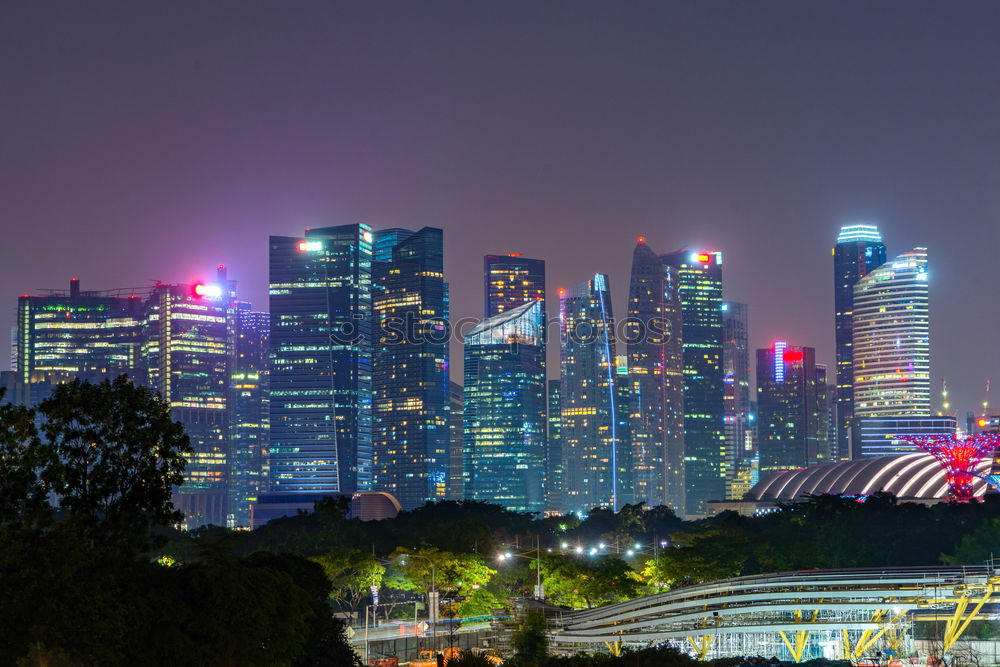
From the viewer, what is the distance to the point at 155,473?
6606 centimetres

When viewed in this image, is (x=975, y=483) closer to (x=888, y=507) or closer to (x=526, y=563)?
(x=888, y=507)

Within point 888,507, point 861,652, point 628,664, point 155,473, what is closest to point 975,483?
point 888,507

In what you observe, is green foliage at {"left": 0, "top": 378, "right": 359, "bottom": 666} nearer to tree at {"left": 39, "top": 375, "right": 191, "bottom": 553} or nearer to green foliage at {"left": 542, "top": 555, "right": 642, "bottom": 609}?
tree at {"left": 39, "top": 375, "right": 191, "bottom": 553}

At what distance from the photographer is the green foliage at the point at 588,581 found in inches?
4621

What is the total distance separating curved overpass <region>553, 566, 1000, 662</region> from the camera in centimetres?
8581

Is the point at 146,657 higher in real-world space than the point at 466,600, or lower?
higher

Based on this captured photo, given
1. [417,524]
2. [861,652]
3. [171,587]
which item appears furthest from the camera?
[417,524]

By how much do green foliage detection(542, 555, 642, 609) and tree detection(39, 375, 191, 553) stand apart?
58785 millimetres

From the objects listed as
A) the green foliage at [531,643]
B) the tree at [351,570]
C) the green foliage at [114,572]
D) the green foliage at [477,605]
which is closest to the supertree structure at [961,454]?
the green foliage at [477,605]

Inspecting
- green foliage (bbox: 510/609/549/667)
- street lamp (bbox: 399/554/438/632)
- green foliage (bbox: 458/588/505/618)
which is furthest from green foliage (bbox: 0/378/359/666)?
green foliage (bbox: 458/588/505/618)

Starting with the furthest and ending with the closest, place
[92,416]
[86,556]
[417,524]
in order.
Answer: [417,524] → [92,416] → [86,556]

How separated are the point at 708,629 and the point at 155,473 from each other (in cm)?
4226

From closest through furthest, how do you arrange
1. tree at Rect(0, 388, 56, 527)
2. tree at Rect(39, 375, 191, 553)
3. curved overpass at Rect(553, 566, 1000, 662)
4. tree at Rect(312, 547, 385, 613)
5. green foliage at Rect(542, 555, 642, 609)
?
tree at Rect(0, 388, 56, 527) → tree at Rect(39, 375, 191, 553) → curved overpass at Rect(553, 566, 1000, 662) → tree at Rect(312, 547, 385, 613) → green foliage at Rect(542, 555, 642, 609)

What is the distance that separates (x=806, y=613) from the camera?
88.6 metres
